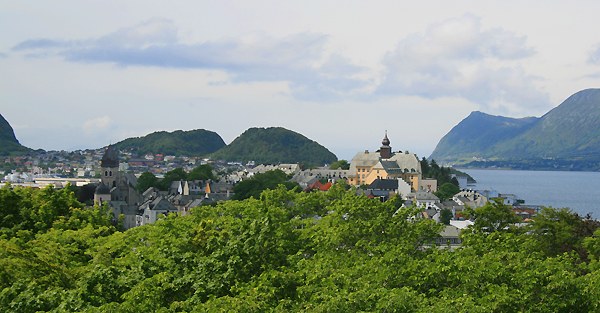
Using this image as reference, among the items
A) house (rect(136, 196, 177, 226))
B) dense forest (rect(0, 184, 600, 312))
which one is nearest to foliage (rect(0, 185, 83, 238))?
dense forest (rect(0, 184, 600, 312))

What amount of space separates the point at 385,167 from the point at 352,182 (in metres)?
10.1

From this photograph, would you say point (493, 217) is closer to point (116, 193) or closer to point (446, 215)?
point (446, 215)

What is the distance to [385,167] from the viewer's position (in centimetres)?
11219

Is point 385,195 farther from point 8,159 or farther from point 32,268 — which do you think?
point 8,159

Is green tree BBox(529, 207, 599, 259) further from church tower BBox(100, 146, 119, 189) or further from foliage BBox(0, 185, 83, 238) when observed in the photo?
church tower BBox(100, 146, 119, 189)

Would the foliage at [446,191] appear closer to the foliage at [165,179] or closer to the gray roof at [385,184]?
the gray roof at [385,184]

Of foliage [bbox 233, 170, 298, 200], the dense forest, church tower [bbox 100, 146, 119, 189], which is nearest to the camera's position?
the dense forest

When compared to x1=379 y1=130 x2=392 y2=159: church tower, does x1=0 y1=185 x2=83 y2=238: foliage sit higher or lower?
lower

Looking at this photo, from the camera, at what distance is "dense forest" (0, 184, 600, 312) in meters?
14.4

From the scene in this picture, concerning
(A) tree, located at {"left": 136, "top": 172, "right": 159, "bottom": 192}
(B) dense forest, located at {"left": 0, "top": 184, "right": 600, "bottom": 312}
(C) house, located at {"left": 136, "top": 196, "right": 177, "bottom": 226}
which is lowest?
(C) house, located at {"left": 136, "top": 196, "right": 177, "bottom": 226}

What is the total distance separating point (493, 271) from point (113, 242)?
32.2 feet

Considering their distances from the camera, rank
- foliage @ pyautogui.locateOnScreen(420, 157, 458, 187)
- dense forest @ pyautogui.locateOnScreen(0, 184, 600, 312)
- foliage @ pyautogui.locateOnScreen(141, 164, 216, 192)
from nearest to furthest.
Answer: dense forest @ pyautogui.locateOnScreen(0, 184, 600, 312) → foliage @ pyautogui.locateOnScreen(141, 164, 216, 192) → foliage @ pyautogui.locateOnScreen(420, 157, 458, 187)

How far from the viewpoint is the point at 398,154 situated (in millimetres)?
115562

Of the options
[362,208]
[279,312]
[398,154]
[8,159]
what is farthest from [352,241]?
[8,159]
